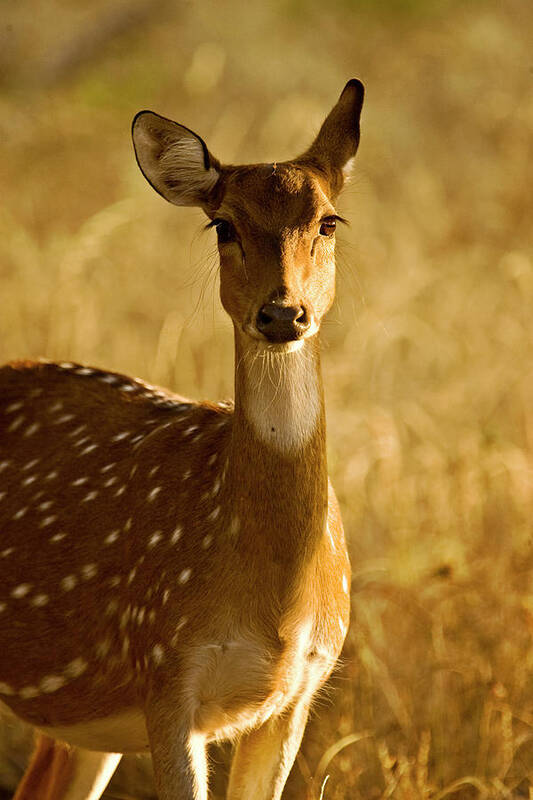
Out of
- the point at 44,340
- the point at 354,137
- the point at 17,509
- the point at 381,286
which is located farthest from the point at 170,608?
the point at 381,286

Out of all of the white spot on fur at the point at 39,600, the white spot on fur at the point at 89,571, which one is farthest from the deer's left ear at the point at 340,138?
the white spot on fur at the point at 39,600

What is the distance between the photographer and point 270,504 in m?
3.81

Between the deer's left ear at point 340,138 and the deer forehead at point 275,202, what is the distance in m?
0.28

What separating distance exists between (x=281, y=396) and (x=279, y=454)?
166mm

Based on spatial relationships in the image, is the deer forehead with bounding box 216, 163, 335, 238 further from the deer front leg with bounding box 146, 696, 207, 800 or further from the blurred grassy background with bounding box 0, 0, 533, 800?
the deer front leg with bounding box 146, 696, 207, 800

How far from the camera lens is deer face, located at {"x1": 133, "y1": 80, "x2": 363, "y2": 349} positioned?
3.60 metres

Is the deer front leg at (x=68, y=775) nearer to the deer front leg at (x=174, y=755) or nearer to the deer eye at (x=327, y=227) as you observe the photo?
the deer front leg at (x=174, y=755)

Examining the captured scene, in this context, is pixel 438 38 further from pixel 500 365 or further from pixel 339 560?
pixel 339 560

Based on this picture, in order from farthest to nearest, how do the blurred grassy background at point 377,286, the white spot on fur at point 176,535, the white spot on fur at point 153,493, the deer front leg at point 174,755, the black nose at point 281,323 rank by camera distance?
the blurred grassy background at point 377,286
the white spot on fur at point 153,493
the white spot on fur at point 176,535
the deer front leg at point 174,755
the black nose at point 281,323

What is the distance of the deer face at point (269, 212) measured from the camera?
3598mm

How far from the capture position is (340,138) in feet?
13.8

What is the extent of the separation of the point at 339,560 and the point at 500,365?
4126 millimetres

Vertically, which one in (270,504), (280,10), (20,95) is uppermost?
(280,10)

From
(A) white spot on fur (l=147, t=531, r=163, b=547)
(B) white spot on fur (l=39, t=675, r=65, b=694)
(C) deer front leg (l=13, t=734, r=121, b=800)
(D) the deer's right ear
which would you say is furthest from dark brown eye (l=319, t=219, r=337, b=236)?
(C) deer front leg (l=13, t=734, r=121, b=800)
